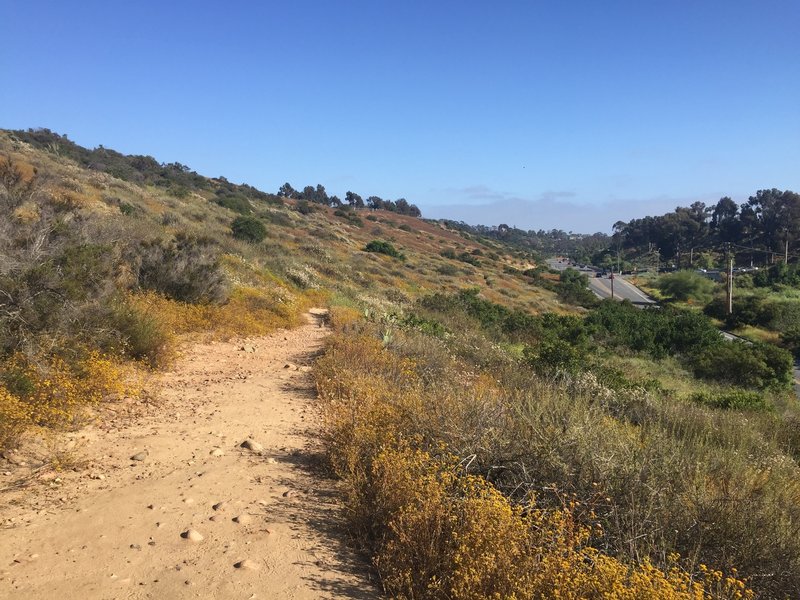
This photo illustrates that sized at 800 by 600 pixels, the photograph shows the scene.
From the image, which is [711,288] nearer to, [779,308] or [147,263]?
[779,308]

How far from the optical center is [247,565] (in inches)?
125

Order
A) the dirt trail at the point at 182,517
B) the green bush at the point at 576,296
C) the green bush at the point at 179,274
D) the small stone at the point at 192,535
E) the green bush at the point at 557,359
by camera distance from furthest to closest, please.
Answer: the green bush at the point at 576,296 < the green bush at the point at 179,274 < the green bush at the point at 557,359 < the small stone at the point at 192,535 < the dirt trail at the point at 182,517

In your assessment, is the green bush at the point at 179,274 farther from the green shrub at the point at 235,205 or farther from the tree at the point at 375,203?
the tree at the point at 375,203

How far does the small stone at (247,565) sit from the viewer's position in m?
3.14

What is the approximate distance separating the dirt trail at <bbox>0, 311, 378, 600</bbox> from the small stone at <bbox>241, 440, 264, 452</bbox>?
0.03m

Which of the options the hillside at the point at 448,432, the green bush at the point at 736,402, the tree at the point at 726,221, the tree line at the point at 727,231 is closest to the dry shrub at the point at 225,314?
the hillside at the point at 448,432

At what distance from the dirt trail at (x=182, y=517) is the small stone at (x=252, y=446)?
3 cm

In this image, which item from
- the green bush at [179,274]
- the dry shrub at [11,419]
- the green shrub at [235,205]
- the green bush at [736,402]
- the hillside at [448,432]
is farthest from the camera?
the green shrub at [235,205]

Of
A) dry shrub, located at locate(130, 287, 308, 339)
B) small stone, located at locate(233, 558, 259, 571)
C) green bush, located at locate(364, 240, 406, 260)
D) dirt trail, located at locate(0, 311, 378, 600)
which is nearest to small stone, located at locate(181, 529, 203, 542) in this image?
dirt trail, located at locate(0, 311, 378, 600)

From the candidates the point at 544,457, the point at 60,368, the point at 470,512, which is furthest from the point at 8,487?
the point at 544,457

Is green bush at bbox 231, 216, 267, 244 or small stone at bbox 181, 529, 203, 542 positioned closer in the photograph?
small stone at bbox 181, 529, 203, 542

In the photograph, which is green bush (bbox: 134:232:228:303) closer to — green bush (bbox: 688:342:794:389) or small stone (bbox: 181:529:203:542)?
small stone (bbox: 181:529:203:542)

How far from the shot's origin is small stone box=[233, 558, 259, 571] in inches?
124

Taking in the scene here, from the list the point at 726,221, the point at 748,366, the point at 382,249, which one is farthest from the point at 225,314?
the point at 726,221
